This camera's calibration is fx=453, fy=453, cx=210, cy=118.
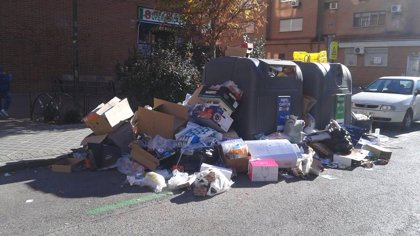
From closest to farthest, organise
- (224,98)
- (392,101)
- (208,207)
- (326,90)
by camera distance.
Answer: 1. (208,207)
2. (224,98)
3. (326,90)
4. (392,101)

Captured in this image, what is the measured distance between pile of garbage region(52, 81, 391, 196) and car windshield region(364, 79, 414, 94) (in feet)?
19.3

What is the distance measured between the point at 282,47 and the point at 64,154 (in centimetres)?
3593

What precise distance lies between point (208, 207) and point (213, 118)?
220 cm

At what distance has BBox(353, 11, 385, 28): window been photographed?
35531 millimetres

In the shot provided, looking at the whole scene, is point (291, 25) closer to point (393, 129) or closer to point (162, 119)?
point (393, 129)

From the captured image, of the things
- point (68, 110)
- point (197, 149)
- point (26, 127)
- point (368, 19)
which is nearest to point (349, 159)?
point (197, 149)

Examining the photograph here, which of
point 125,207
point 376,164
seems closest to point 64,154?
point 125,207

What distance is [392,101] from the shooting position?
465 inches

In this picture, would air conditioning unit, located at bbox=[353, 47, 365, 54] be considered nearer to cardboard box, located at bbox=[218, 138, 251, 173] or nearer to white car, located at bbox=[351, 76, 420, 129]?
white car, located at bbox=[351, 76, 420, 129]

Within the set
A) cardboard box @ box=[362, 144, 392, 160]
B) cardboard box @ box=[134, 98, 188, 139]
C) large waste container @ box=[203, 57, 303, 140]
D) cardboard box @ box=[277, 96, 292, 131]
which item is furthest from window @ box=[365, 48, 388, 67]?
cardboard box @ box=[134, 98, 188, 139]

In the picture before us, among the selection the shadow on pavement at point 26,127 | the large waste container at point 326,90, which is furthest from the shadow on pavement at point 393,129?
the shadow on pavement at point 26,127

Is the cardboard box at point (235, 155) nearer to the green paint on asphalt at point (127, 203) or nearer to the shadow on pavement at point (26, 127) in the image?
the green paint on asphalt at point (127, 203)

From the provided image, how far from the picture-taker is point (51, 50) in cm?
1554

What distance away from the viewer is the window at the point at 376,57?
3412cm
